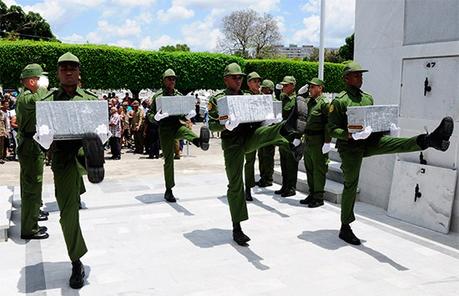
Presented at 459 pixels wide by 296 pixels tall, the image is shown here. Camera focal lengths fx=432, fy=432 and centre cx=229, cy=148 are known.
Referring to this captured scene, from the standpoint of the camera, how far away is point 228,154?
18.2ft

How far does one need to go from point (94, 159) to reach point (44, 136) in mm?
526

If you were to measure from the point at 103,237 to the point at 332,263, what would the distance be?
307 cm

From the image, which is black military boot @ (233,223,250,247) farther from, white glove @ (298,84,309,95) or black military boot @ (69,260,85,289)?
white glove @ (298,84,309,95)

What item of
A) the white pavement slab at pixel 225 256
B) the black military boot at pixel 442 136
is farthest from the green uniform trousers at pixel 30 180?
the black military boot at pixel 442 136

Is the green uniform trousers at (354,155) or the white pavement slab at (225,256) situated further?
the green uniform trousers at (354,155)

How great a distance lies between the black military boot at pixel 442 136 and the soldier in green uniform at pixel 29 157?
4662 millimetres

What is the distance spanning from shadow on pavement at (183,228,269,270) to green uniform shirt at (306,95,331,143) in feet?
7.89

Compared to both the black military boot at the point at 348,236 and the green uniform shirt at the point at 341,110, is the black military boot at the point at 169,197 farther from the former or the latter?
the green uniform shirt at the point at 341,110

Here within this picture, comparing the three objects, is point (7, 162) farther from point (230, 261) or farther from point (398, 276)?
point (398, 276)

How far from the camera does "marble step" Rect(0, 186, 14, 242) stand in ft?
18.8

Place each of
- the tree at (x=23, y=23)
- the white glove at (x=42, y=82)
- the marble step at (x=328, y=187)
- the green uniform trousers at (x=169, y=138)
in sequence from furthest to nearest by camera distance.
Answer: the tree at (x=23, y=23) < the marble step at (x=328, y=187) < the green uniform trousers at (x=169, y=138) < the white glove at (x=42, y=82)

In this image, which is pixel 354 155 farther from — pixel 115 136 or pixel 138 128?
pixel 138 128

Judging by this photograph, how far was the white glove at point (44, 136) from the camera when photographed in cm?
392

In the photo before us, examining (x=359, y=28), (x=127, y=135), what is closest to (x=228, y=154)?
(x=359, y=28)
